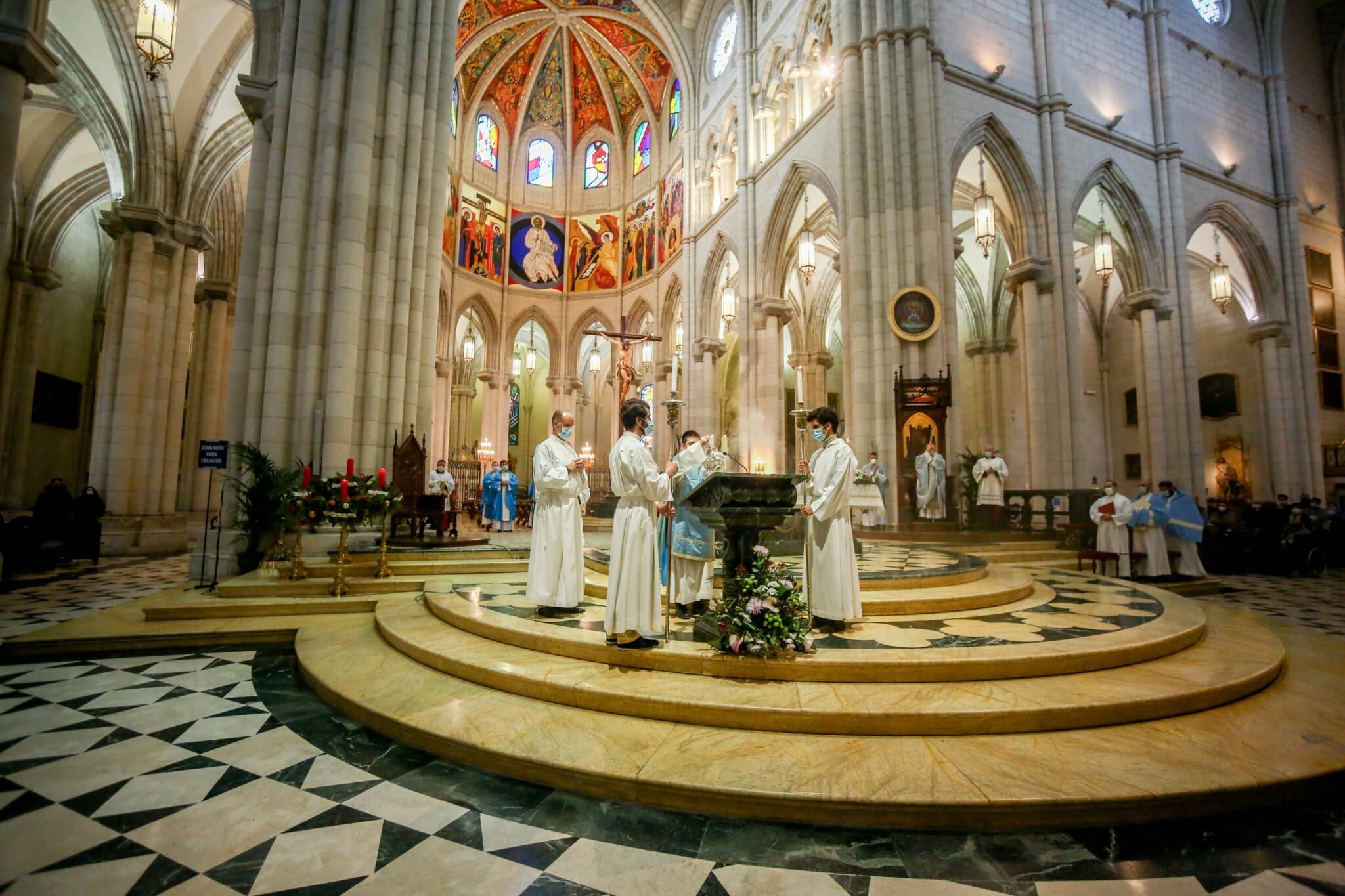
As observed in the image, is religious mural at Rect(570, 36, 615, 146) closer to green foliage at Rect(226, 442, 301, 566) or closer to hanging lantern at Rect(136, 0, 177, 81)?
hanging lantern at Rect(136, 0, 177, 81)

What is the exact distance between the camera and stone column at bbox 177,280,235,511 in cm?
1534

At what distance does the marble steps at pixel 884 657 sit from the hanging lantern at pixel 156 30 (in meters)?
7.43

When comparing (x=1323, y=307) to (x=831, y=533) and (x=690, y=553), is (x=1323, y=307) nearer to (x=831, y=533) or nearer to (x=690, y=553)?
(x=831, y=533)

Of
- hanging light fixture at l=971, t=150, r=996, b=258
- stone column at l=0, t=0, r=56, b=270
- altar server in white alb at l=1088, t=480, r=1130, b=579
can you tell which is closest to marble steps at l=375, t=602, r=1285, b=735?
altar server in white alb at l=1088, t=480, r=1130, b=579

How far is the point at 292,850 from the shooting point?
7.30 feet

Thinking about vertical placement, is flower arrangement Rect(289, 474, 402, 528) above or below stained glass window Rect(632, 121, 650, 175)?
below

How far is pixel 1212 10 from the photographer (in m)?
17.2

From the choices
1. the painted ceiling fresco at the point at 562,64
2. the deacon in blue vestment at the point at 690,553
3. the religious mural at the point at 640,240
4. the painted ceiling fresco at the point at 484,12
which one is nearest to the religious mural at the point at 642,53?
the painted ceiling fresco at the point at 562,64

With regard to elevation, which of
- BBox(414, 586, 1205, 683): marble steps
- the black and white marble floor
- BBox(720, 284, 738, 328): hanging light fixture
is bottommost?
the black and white marble floor

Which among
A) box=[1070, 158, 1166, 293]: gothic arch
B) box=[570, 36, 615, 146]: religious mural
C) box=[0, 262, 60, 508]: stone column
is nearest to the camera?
box=[0, 262, 60, 508]: stone column

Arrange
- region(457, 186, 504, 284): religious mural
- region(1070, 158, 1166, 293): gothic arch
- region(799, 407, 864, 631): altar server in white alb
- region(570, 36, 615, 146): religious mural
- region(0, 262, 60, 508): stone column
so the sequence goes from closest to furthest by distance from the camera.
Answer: region(799, 407, 864, 631): altar server in white alb
region(0, 262, 60, 508): stone column
region(1070, 158, 1166, 293): gothic arch
region(457, 186, 504, 284): religious mural
region(570, 36, 615, 146): religious mural

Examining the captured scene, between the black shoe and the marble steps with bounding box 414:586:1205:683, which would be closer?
the marble steps with bounding box 414:586:1205:683

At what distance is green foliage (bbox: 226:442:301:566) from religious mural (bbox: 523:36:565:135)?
2098 centimetres

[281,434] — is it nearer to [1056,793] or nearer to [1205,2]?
[1056,793]
